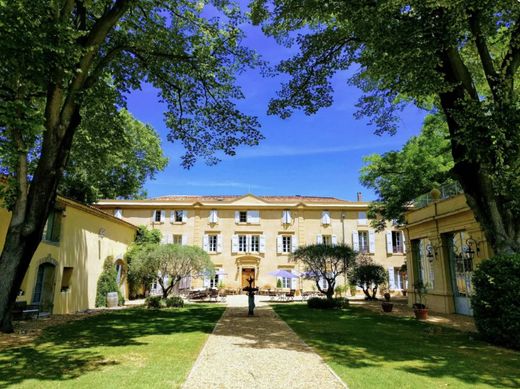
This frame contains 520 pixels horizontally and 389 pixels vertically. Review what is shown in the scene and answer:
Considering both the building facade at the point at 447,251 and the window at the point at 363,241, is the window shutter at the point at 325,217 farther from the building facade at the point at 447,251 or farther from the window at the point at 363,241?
the building facade at the point at 447,251

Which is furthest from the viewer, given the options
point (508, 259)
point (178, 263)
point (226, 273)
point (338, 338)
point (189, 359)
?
point (226, 273)

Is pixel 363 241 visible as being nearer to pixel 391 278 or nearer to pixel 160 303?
pixel 391 278

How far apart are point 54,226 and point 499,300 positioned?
15.3 metres

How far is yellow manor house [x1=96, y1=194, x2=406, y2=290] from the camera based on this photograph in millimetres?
28531

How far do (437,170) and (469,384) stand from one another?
15020mm

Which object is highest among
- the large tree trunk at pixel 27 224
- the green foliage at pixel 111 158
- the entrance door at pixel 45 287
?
the green foliage at pixel 111 158

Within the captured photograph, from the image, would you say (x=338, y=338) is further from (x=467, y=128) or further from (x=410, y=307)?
(x=410, y=307)

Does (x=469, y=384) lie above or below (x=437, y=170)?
below

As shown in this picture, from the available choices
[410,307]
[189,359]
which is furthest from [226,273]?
[189,359]

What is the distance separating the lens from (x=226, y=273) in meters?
27.5

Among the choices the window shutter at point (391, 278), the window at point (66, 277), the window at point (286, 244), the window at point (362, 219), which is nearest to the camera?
the window at point (66, 277)

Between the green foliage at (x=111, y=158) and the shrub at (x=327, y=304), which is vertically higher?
the green foliage at (x=111, y=158)

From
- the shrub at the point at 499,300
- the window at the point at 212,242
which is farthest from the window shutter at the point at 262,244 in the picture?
the shrub at the point at 499,300

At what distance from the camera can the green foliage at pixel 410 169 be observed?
18.4 meters
